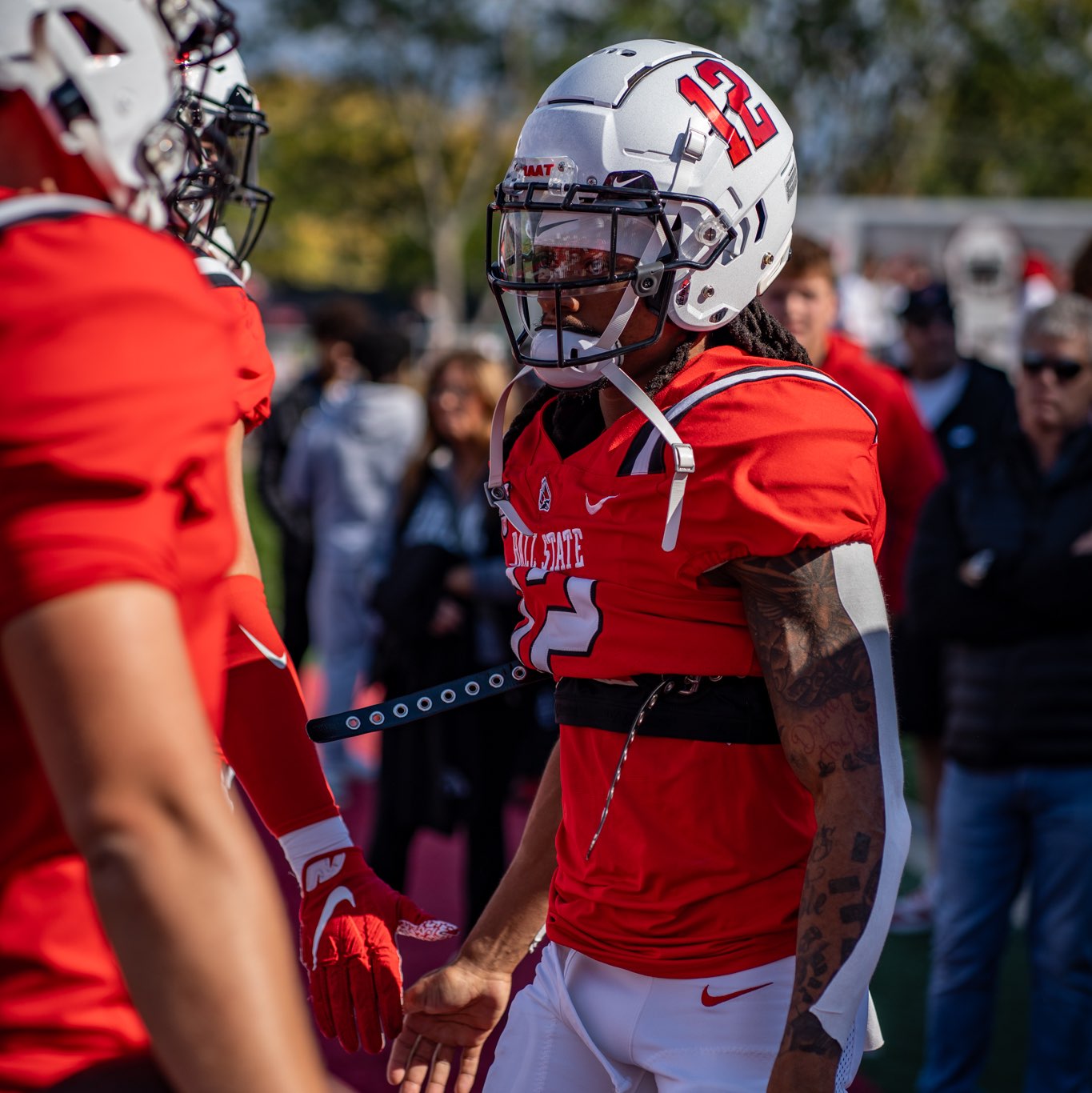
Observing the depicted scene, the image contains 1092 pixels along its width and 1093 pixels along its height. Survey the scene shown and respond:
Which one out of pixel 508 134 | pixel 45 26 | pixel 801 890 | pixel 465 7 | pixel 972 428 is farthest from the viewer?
pixel 508 134

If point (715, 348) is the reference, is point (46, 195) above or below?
above

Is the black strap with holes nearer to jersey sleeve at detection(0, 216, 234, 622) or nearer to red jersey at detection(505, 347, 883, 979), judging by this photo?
red jersey at detection(505, 347, 883, 979)

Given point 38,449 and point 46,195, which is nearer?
point 38,449

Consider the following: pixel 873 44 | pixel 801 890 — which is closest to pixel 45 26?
pixel 801 890

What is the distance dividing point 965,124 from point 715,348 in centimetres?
3651

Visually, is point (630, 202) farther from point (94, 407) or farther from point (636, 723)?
point (94, 407)

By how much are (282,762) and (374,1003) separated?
1.23ft

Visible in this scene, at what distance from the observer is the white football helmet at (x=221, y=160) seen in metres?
2.23

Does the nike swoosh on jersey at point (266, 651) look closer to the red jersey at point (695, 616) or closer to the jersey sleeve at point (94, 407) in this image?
the red jersey at point (695, 616)

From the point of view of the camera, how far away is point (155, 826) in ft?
3.59

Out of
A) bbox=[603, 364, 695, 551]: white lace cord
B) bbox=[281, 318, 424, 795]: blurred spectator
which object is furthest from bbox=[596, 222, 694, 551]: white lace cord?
bbox=[281, 318, 424, 795]: blurred spectator

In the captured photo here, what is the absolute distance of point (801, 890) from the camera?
190 centimetres

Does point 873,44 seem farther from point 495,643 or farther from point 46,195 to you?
point 46,195

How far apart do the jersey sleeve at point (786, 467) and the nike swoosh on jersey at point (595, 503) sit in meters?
0.14
